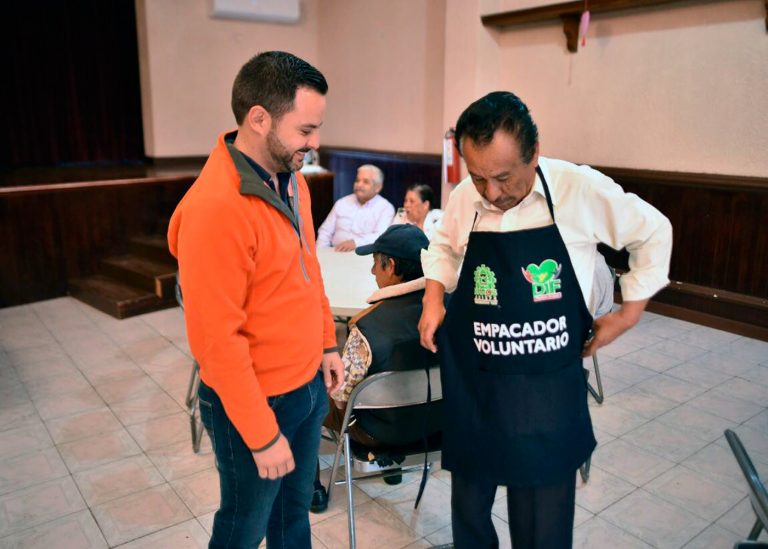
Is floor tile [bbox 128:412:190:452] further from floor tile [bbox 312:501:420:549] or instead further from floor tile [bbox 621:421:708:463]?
floor tile [bbox 621:421:708:463]

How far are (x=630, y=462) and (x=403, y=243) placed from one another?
4.44ft

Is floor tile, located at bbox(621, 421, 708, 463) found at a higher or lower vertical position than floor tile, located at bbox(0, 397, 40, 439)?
higher

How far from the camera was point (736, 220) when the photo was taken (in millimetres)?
4020

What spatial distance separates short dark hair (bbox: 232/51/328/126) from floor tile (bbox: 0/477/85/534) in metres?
1.81

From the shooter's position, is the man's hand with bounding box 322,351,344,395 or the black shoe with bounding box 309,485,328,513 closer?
the man's hand with bounding box 322,351,344,395

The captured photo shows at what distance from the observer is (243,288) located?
1144mm

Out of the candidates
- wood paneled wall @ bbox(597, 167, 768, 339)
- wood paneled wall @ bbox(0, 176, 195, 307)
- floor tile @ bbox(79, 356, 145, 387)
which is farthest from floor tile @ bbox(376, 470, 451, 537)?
wood paneled wall @ bbox(0, 176, 195, 307)

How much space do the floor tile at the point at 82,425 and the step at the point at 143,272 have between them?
175cm

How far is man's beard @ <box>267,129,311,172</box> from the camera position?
3.99 ft

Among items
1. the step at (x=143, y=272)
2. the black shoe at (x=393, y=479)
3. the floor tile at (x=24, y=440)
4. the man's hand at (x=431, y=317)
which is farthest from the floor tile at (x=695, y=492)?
the step at (x=143, y=272)

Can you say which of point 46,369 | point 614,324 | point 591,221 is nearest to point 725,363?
point 614,324

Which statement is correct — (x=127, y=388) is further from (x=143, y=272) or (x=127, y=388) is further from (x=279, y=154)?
(x=279, y=154)

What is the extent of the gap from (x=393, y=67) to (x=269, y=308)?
5727mm

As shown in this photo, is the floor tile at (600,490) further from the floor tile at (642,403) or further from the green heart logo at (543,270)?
the green heart logo at (543,270)
